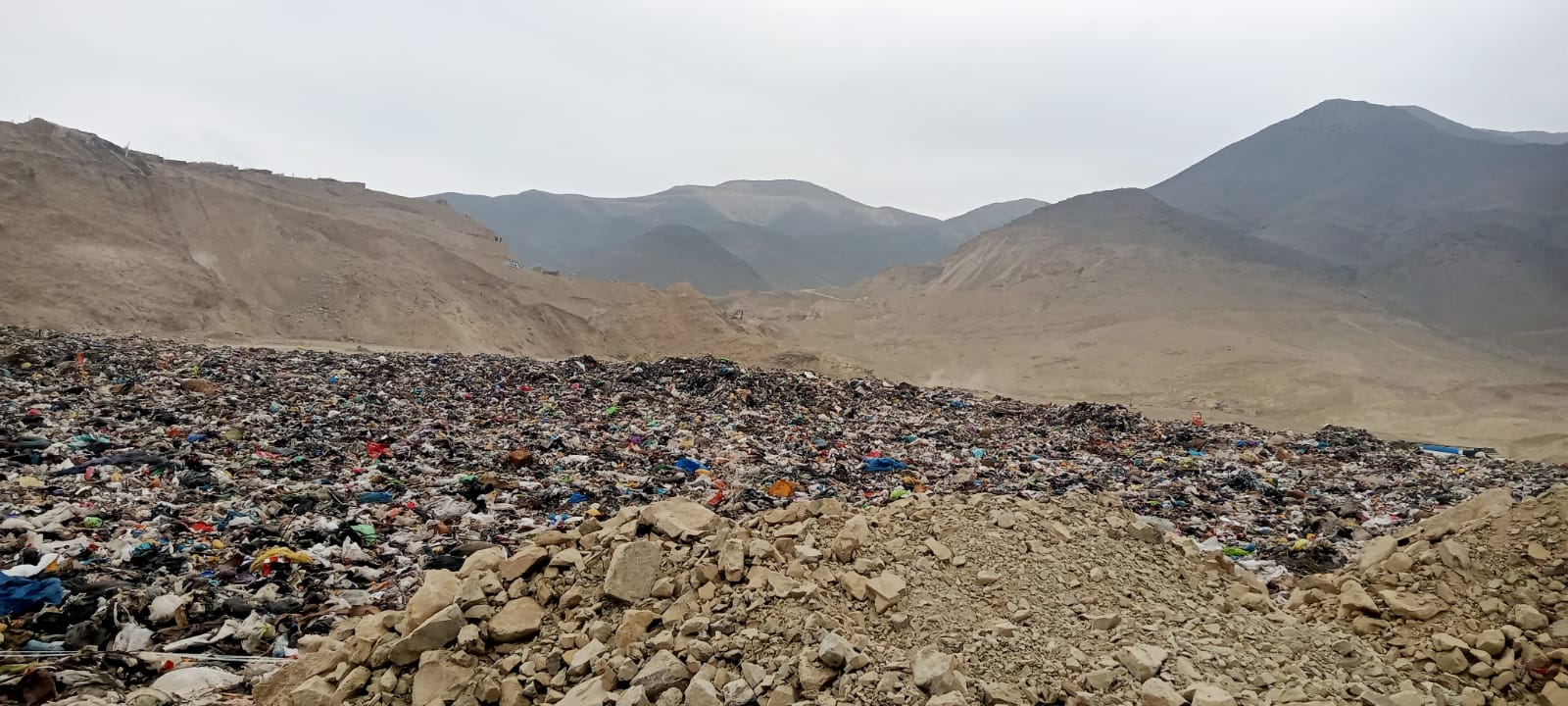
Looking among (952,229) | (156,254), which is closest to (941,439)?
(156,254)

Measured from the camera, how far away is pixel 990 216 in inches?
3679

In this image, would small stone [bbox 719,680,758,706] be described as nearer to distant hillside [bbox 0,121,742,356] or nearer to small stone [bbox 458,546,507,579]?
small stone [bbox 458,546,507,579]

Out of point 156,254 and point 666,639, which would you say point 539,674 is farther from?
point 156,254

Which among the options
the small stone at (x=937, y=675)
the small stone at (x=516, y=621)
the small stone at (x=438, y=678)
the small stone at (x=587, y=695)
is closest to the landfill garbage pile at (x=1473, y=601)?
the small stone at (x=937, y=675)

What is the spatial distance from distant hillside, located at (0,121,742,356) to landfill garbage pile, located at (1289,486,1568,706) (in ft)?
66.0

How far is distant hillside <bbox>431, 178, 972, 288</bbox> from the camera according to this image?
236 ft

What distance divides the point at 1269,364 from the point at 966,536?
20353 millimetres

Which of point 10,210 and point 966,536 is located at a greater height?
point 10,210

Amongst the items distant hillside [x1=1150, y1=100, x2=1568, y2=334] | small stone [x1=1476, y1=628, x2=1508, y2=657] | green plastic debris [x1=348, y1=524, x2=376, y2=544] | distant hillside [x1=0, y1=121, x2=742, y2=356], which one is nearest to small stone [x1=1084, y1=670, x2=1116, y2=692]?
small stone [x1=1476, y1=628, x2=1508, y2=657]

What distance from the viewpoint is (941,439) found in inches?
384

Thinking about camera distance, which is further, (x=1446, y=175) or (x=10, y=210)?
(x=1446, y=175)

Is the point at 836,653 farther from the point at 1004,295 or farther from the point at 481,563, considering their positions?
the point at 1004,295

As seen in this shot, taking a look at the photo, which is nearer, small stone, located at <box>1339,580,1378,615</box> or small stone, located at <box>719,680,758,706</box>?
small stone, located at <box>719,680,758,706</box>

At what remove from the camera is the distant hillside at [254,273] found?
17.1m
